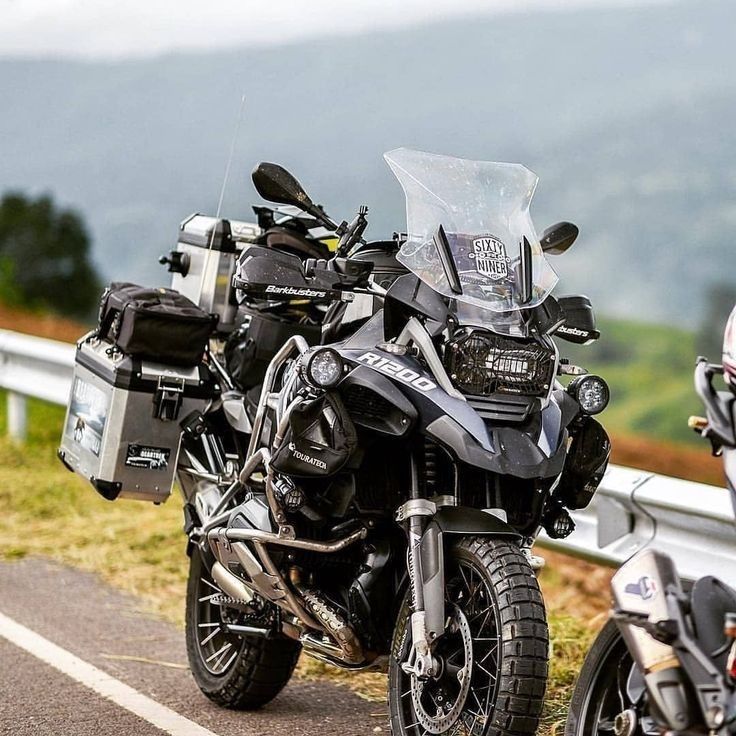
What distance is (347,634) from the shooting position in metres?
4.43

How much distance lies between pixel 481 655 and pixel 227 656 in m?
1.72

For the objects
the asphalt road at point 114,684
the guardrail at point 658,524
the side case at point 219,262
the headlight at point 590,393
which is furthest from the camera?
the side case at point 219,262

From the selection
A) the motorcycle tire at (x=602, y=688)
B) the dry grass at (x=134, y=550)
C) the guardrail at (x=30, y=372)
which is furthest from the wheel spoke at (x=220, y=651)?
the guardrail at (x=30, y=372)

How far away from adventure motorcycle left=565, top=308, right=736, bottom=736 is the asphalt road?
80.6 inches

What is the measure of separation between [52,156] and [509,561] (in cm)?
3769

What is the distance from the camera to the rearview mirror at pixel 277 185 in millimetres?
4688

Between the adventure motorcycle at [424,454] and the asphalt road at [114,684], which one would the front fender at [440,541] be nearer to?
the adventure motorcycle at [424,454]

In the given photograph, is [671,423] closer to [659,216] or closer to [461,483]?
[461,483]

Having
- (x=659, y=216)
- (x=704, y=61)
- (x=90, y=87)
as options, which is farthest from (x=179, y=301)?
(x=704, y=61)

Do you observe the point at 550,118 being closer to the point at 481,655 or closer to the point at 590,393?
the point at 590,393

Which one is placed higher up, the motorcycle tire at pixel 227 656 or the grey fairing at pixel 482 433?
the grey fairing at pixel 482 433

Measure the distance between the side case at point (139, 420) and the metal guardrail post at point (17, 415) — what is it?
542 cm

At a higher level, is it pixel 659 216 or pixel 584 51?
pixel 584 51

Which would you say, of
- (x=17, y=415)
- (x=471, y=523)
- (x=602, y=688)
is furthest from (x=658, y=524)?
(x=17, y=415)
